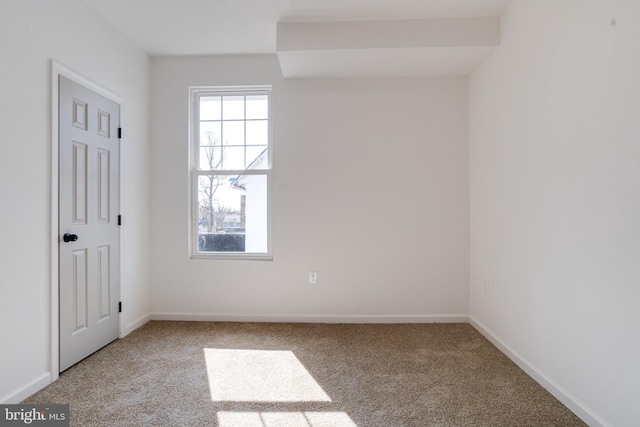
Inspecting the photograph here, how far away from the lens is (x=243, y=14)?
2.68 meters

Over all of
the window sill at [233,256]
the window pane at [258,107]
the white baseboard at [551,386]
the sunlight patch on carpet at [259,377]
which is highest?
the window pane at [258,107]

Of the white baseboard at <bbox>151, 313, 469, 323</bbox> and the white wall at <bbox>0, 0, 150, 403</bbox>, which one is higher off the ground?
the white wall at <bbox>0, 0, 150, 403</bbox>

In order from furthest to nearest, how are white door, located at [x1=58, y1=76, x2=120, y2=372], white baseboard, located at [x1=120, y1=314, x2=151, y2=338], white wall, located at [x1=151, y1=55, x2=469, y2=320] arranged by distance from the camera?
white wall, located at [x1=151, y1=55, x2=469, y2=320]
white baseboard, located at [x1=120, y1=314, x2=151, y2=338]
white door, located at [x1=58, y1=76, x2=120, y2=372]

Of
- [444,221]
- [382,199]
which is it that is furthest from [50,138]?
[444,221]

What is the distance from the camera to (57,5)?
7.47ft

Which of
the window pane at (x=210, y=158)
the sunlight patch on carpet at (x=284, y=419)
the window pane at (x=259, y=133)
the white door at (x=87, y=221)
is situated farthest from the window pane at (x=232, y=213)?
the sunlight patch on carpet at (x=284, y=419)

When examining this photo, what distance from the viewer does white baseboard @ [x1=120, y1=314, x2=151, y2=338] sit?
3.00 m

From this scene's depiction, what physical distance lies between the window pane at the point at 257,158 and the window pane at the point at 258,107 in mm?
346

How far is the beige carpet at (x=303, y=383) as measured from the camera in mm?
1850

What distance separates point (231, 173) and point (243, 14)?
1.52 metres

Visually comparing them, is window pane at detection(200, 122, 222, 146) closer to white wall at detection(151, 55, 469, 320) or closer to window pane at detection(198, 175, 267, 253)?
white wall at detection(151, 55, 469, 320)

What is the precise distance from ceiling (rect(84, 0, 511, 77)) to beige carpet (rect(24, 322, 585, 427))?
2.64m

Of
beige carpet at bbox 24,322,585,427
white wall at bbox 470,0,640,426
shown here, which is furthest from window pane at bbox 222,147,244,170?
white wall at bbox 470,0,640,426

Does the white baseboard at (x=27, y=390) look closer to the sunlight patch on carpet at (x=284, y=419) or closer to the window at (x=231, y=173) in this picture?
the sunlight patch on carpet at (x=284, y=419)
